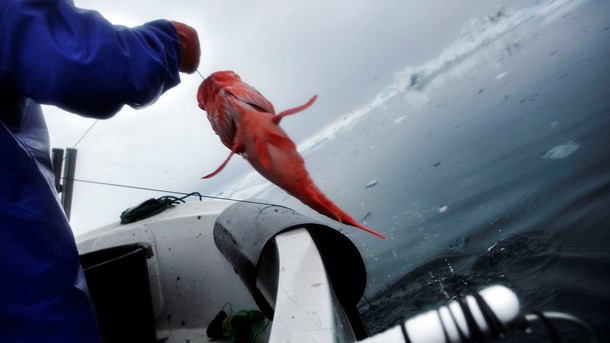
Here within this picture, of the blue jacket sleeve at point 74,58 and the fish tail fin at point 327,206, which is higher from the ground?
the blue jacket sleeve at point 74,58

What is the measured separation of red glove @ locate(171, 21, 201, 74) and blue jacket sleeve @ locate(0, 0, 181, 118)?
31 centimetres

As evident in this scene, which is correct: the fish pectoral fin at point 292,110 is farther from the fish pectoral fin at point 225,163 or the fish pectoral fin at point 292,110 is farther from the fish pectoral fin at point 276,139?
the fish pectoral fin at point 225,163

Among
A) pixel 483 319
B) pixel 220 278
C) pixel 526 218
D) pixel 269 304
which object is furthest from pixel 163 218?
pixel 526 218

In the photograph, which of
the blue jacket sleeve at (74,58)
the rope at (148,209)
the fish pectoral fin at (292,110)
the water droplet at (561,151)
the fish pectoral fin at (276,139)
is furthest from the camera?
the water droplet at (561,151)

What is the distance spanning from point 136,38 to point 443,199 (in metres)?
5.82

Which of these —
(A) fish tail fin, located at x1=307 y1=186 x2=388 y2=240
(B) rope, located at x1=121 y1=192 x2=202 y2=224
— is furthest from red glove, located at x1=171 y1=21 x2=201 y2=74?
(B) rope, located at x1=121 y1=192 x2=202 y2=224

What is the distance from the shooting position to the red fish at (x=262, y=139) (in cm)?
141

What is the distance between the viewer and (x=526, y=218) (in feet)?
12.5

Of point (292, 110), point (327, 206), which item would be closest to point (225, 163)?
point (292, 110)

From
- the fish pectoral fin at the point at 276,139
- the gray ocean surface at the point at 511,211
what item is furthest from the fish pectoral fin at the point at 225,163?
the gray ocean surface at the point at 511,211

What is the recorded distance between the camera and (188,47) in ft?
5.81

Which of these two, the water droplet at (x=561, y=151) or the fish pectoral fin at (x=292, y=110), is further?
the water droplet at (x=561, y=151)

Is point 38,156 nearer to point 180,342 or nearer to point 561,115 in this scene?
point 180,342

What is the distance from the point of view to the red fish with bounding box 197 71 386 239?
1.41 metres
